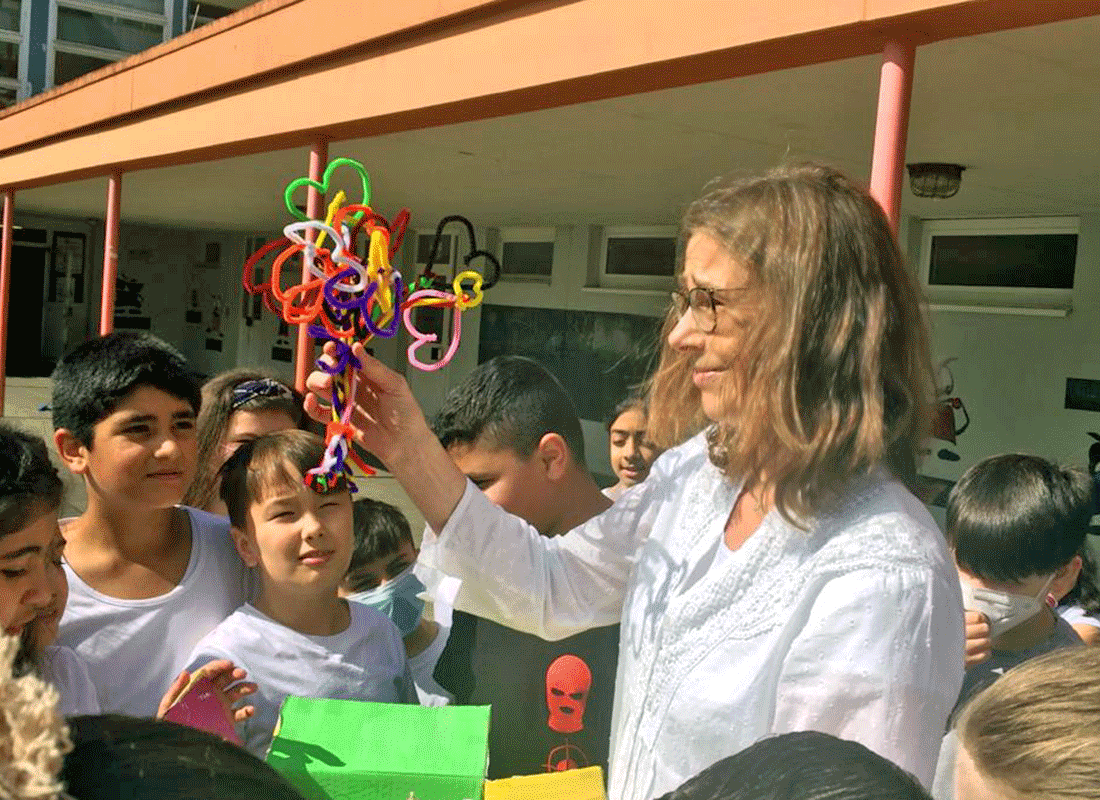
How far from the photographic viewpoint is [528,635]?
214 cm

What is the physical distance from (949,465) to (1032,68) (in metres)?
4.07

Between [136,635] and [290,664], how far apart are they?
0.27m

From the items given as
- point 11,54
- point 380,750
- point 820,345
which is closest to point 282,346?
point 11,54

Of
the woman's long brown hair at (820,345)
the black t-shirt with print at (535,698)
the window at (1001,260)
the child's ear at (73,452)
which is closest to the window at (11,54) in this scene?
the window at (1001,260)

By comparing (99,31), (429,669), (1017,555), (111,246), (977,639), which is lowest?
(429,669)

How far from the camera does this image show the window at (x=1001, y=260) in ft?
21.4

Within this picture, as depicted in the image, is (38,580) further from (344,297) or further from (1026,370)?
(1026,370)

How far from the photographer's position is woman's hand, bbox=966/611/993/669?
188cm

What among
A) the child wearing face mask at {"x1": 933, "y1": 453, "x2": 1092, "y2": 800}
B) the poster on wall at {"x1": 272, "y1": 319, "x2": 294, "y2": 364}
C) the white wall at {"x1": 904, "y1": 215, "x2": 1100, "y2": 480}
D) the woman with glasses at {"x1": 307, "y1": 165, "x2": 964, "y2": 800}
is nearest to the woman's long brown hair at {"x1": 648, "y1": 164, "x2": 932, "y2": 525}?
the woman with glasses at {"x1": 307, "y1": 165, "x2": 964, "y2": 800}

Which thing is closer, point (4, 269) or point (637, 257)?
point (637, 257)

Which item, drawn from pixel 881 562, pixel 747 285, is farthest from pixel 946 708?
pixel 747 285

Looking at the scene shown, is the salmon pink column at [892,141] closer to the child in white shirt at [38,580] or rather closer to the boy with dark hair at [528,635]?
the boy with dark hair at [528,635]

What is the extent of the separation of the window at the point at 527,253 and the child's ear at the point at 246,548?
8.97m

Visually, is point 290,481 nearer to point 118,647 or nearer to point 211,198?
point 118,647
